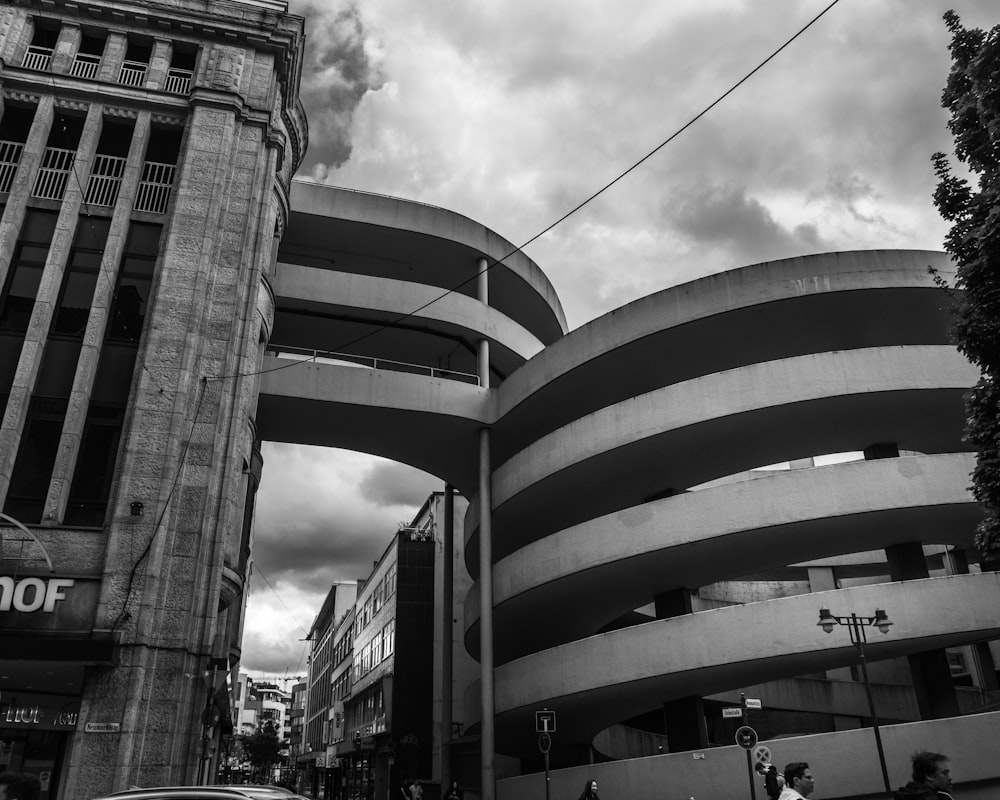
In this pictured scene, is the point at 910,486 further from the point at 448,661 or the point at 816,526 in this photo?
the point at 448,661

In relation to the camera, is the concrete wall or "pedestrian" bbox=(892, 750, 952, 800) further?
the concrete wall

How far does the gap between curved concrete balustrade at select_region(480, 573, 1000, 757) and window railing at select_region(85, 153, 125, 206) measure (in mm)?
18601

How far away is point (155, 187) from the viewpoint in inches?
865

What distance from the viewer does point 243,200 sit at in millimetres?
22047

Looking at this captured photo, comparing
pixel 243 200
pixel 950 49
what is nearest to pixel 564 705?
pixel 243 200

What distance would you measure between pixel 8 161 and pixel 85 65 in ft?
12.5

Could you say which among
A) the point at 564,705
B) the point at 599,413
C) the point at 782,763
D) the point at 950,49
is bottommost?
the point at 782,763

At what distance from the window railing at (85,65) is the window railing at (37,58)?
74 centimetres

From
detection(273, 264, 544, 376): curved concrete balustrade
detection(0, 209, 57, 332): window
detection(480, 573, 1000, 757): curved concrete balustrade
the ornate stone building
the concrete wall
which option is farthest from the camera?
detection(273, 264, 544, 376): curved concrete balustrade

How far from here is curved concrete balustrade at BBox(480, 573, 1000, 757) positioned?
63.1 ft

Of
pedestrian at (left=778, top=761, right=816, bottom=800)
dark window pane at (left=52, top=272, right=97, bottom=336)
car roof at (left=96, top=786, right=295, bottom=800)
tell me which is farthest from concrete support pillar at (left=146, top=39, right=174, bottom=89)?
pedestrian at (left=778, top=761, right=816, bottom=800)

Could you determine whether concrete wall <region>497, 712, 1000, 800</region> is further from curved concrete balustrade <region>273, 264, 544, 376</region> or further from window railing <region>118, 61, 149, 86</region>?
window railing <region>118, 61, 149, 86</region>

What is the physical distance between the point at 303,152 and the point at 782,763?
24.4 m

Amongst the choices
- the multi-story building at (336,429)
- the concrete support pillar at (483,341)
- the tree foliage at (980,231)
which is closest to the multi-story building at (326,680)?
the concrete support pillar at (483,341)
